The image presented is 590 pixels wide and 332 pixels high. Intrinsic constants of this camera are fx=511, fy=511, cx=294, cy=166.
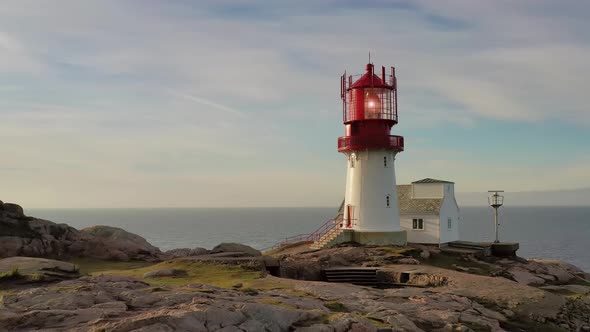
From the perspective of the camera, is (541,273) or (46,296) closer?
(46,296)

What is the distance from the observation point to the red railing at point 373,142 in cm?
4209

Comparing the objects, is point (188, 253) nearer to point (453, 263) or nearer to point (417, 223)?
point (453, 263)

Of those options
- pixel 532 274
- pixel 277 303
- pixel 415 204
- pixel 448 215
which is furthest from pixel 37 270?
pixel 448 215

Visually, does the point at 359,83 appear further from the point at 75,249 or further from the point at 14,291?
the point at 14,291

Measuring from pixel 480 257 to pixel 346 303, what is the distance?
2556 cm

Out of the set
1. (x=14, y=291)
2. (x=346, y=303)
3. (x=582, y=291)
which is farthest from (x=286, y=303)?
(x=582, y=291)

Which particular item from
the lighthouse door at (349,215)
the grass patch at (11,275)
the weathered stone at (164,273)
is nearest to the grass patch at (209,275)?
the weathered stone at (164,273)

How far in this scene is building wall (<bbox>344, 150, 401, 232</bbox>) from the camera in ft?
139

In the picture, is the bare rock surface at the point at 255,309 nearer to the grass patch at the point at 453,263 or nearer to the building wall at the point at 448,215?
the grass patch at the point at 453,263

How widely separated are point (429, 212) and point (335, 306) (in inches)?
1122

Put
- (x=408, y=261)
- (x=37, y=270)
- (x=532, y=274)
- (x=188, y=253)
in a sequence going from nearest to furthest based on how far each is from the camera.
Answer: (x=37, y=270)
(x=408, y=261)
(x=188, y=253)
(x=532, y=274)

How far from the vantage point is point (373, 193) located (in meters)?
42.5

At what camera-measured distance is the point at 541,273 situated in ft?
120

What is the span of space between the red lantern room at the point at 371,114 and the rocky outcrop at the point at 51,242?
18948 millimetres
